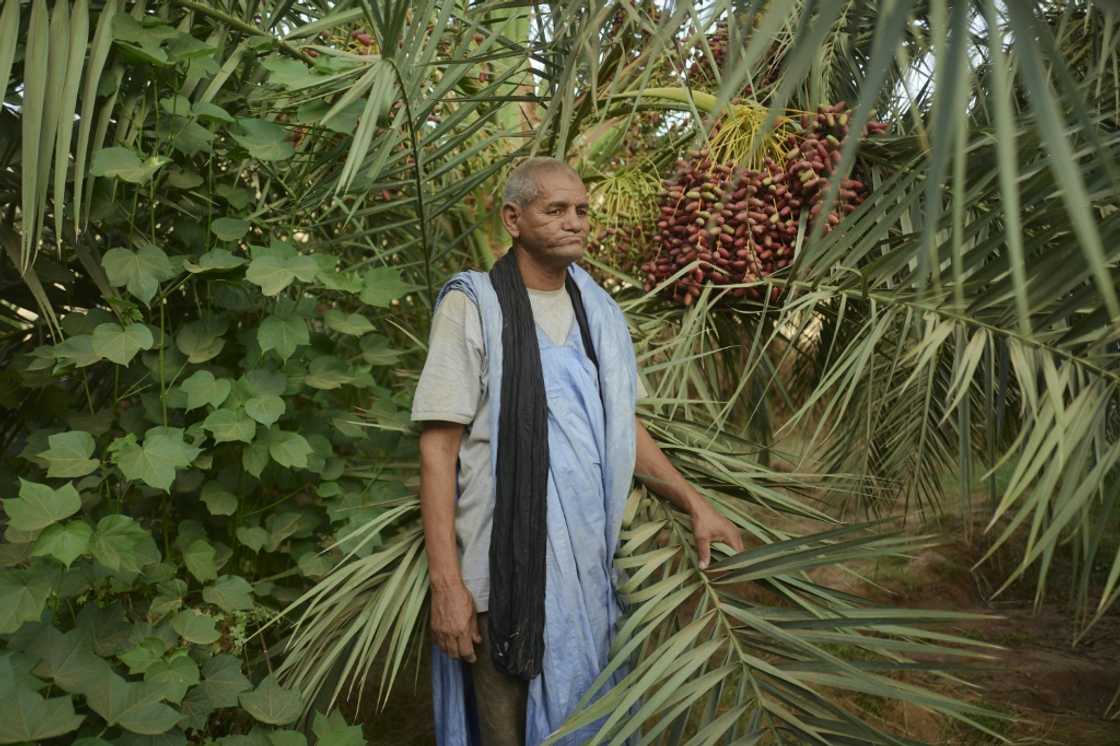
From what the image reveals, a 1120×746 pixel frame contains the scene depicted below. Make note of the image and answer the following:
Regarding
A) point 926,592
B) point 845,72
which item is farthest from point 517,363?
point 926,592

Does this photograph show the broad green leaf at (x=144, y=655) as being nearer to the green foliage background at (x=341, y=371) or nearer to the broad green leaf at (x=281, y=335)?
the green foliage background at (x=341, y=371)

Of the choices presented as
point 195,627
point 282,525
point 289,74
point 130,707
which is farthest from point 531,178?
point 130,707

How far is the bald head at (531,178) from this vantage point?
6.10ft

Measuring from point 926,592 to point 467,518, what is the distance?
3.16 meters

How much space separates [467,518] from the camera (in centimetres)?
184

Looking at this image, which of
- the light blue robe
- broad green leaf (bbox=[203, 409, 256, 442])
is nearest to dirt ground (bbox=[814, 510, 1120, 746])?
the light blue robe

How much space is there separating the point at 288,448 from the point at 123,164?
65 centimetres

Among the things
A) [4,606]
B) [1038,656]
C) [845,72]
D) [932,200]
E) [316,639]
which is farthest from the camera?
[1038,656]

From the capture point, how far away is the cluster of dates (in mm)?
2242

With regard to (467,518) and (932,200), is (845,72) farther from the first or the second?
(932,200)

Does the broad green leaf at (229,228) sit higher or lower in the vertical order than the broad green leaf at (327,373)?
higher

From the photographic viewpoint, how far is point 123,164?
190cm

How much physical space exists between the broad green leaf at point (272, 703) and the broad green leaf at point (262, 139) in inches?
42.8

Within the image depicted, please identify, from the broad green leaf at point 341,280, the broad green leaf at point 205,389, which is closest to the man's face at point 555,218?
the broad green leaf at point 341,280
